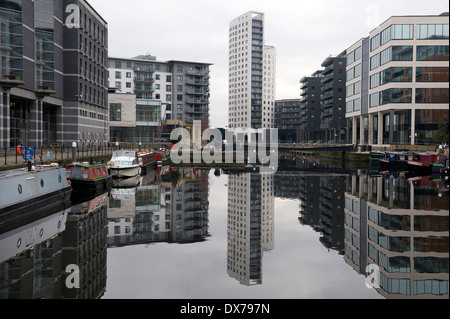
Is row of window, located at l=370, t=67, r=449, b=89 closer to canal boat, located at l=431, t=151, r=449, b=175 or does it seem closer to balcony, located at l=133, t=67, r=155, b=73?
canal boat, located at l=431, t=151, r=449, b=175

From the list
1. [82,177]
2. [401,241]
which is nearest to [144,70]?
[82,177]

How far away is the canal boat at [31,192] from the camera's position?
713 inches

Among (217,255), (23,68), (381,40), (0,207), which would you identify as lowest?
(217,255)

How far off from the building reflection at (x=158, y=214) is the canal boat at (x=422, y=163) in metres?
29.5

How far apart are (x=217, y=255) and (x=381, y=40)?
7175 cm

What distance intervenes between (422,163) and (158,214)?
127ft

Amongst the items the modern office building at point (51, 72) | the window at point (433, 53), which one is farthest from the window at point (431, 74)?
the modern office building at point (51, 72)

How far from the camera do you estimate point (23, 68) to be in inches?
1737

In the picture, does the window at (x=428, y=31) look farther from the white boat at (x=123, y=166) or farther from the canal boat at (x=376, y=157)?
the white boat at (x=123, y=166)

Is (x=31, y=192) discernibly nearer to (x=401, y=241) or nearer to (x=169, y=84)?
(x=401, y=241)

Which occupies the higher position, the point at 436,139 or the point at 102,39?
the point at 102,39
